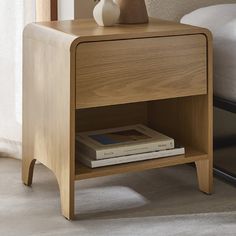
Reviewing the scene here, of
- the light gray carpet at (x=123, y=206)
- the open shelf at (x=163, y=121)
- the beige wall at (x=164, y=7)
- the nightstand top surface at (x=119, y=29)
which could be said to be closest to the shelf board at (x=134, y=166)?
the open shelf at (x=163, y=121)

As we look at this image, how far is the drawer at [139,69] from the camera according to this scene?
1.87 m

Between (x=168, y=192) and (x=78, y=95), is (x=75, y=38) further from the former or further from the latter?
(x=168, y=192)

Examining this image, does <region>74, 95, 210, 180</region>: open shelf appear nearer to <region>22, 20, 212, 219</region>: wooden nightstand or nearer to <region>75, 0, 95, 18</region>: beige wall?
<region>22, 20, 212, 219</region>: wooden nightstand

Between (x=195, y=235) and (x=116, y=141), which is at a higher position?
(x=116, y=141)

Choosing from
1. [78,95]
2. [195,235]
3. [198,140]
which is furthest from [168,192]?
[78,95]

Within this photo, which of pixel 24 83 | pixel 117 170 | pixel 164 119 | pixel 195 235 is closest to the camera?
pixel 195 235

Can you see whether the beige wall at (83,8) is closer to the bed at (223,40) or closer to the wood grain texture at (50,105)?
the bed at (223,40)

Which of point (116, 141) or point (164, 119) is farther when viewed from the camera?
point (164, 119)

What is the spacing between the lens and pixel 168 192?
7.08 feet

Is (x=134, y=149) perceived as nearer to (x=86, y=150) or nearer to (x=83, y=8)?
(x=86, y=150)

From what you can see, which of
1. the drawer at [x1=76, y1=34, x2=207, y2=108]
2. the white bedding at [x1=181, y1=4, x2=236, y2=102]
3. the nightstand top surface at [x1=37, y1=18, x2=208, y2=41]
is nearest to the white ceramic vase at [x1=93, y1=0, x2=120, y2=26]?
the nightstand top surface at [x1=37, y1=18, x2=208, y2=41]

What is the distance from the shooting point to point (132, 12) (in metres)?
2.09

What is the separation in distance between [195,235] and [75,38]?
593 mm

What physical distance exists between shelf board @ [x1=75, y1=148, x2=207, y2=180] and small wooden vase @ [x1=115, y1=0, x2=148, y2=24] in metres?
0.41
